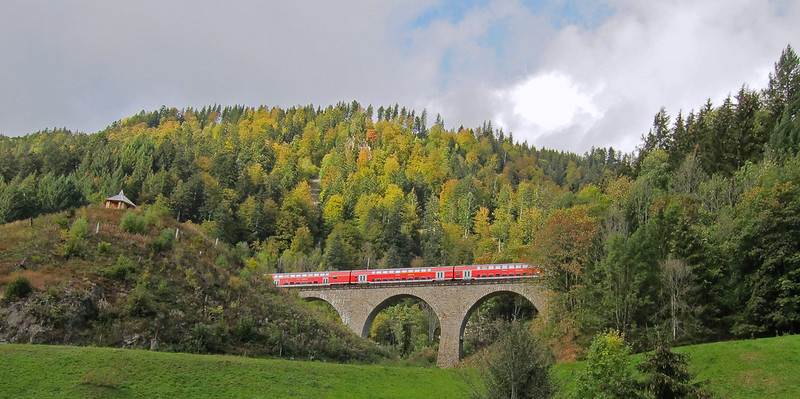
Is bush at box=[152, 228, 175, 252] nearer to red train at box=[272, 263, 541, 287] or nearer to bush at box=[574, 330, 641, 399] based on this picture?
red train at box=[272, 263, 541, 287]

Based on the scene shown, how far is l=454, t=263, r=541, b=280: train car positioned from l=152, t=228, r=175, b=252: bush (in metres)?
22.8

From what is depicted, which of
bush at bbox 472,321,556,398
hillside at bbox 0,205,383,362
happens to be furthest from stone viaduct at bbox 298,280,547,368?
bush at bbox 472,321,556,398

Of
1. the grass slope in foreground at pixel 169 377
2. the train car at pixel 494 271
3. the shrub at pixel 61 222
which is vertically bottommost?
the grass slope in foreground at pixel 169 377

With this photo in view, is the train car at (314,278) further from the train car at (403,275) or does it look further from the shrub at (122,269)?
the shrub at (122,269)

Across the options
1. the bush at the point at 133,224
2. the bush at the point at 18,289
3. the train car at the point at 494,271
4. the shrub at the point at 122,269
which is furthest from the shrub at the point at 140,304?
the train car at the point at 494,271

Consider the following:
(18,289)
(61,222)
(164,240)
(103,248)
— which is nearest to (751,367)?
(164,240)

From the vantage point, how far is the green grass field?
19.9 m

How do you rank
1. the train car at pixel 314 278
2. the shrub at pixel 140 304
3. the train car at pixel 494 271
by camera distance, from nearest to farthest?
1. the shrub at pixel 140 304
2. the train car at pixel 494 271
3. the train car at pixel 314 278

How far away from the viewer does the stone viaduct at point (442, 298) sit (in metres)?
46.5

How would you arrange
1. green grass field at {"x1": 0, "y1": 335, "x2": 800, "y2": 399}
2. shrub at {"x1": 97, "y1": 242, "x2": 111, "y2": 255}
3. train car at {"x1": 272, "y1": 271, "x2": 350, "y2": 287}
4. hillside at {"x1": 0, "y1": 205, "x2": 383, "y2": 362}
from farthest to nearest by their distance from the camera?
train car at {"x1": 272, "y1": 271, "x2": 350, "y2": 287}
shrub at {"x1": 97, "y1": 242, "x2": 111, "y2": 255}
hillside at {"x1": 0, "y1": 205, "x2": 383, "y2": 362}
green grass field at {"x1": 0, "y1": 335, "x2": 800, "y2": 399}

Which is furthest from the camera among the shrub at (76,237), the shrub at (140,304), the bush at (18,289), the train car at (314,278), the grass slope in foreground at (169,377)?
the train car at (314,278)

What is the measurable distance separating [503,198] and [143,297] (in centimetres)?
8032

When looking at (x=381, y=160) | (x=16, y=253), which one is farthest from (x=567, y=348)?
(x=381, y=160)

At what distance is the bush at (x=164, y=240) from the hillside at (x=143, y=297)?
6 centimetres
